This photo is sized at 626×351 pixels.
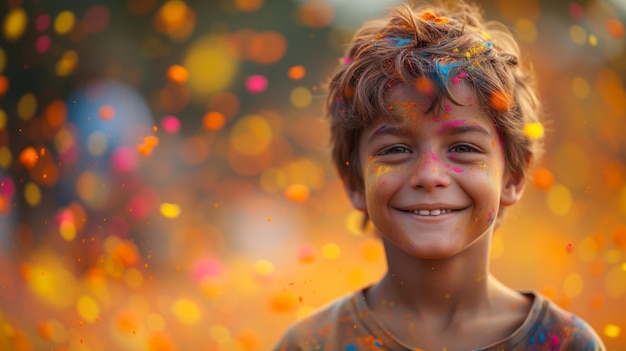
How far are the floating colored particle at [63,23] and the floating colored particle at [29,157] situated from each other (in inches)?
15.0

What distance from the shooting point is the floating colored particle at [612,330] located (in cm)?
234

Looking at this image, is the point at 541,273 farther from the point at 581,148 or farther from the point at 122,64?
the point at 122,64

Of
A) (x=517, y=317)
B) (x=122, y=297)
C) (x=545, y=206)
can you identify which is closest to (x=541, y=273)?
(x=545, y=206)

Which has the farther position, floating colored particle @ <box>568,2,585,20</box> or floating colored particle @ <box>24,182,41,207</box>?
floating colored particle @ <box>568,2,585,20</box>

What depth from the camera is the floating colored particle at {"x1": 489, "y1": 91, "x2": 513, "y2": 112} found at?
5.20ft

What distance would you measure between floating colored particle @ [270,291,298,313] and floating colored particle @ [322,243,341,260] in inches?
7.5

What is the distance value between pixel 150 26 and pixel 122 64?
168 millimetres

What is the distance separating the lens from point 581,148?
2393mm

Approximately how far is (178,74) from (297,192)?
2.02 ft

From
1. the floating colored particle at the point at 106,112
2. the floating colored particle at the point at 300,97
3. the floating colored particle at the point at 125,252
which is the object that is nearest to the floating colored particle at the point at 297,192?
the floating colored particle at the point at 300,97

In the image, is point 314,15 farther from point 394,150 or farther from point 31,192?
point 394,150

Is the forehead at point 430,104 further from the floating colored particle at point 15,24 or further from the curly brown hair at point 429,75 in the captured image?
the floating colored particle at point 15,24

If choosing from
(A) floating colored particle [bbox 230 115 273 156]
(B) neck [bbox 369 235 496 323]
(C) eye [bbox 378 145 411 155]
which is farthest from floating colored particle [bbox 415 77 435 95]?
(A) floating colored particle [bbox 230 115 273 156]

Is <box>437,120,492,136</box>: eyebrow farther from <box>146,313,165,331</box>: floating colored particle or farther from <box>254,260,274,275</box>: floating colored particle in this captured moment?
<box>146,313,165,331</box>: floating colored particle
